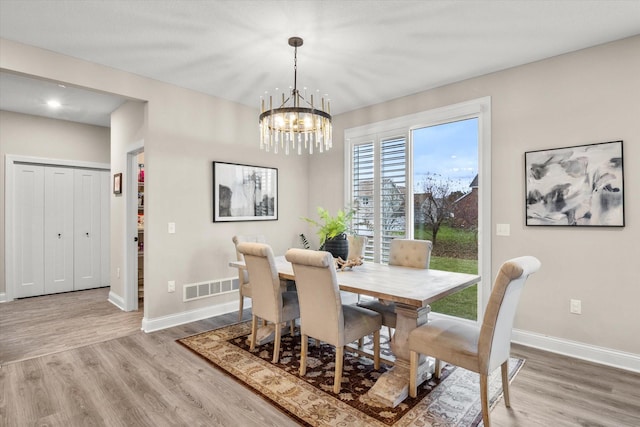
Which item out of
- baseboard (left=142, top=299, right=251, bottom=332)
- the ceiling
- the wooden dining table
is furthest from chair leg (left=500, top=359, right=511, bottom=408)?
baseboard (left=142, top=299, right=251, bottom=332)

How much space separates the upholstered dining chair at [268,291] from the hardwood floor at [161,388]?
0.57 meters

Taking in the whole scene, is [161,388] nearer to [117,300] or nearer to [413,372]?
[413,372]

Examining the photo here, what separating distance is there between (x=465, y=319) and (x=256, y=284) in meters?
2.42

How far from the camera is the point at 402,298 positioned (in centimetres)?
209

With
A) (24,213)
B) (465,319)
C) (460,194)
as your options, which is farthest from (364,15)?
(24,213)

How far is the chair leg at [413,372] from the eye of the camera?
7.26 ft

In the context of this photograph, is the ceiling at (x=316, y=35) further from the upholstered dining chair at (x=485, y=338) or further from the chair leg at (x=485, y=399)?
the chair leg at (x=485, y=399)

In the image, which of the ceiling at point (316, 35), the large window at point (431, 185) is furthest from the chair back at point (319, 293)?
the large window at point (431, 185)

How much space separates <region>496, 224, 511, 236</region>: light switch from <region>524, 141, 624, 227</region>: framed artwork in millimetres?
197

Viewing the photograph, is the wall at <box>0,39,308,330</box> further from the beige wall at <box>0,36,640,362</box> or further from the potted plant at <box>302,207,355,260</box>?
the potted plant at <box>302,207,355,260</box>

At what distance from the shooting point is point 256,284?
297 centimetres

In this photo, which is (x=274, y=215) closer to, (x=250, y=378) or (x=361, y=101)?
(x=361, y=101)

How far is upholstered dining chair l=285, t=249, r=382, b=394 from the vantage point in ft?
7.48

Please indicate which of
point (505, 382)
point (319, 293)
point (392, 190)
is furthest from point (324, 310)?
point (392, 190)
